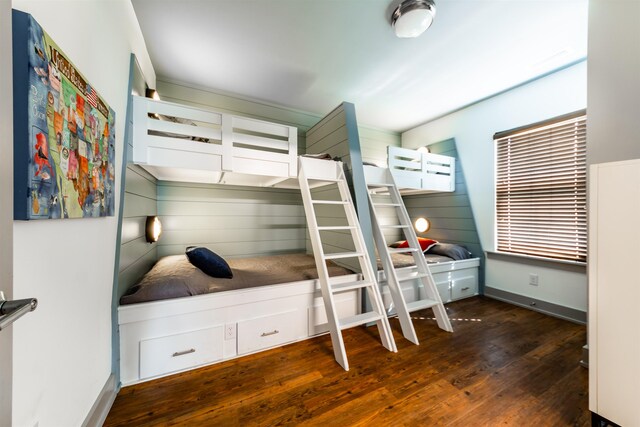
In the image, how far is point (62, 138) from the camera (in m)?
0.93

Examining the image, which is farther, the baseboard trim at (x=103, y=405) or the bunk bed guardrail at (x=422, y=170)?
the bunk bed guardrail at (x=422, y=170)

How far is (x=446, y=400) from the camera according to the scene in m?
1.45

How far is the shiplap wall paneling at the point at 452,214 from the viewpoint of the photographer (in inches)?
132

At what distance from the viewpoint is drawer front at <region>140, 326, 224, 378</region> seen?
5.33 feet

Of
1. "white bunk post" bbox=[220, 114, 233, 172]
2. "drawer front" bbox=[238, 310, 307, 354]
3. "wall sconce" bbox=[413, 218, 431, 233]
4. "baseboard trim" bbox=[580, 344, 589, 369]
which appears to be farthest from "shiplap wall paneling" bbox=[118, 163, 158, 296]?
"wall sconce" bbox=[413, 218, 431, 233]

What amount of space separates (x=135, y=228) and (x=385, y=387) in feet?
7.27

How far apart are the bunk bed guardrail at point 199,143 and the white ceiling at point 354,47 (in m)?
0.72

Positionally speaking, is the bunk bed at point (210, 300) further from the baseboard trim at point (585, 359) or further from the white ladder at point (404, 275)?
the baseboard trim at point (585, 359)

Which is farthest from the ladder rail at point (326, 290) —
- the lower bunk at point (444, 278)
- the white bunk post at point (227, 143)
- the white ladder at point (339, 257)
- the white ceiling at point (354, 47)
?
the white ceiling at point (354, 47)

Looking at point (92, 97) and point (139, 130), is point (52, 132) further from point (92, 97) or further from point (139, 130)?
point (139, 130)

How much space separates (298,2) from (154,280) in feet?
7.73

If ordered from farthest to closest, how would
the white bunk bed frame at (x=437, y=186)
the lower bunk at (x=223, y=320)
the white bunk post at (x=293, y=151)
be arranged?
the white bunk bed frame at (x=437, y=186), the white bunk post at (x=293, y=151), the lower bunk at (x=223, y=320)

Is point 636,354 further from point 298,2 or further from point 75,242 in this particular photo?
point 298,2

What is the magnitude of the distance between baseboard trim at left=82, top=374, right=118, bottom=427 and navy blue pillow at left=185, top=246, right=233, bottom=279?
33.1 inches
